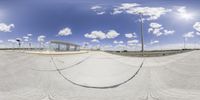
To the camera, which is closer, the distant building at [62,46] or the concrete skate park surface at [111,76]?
the distant building at [62,46]

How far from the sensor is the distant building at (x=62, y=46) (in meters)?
1.06

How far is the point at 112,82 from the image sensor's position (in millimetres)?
1269

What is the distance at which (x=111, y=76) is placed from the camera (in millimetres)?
1245

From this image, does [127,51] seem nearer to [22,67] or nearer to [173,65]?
[173,65]

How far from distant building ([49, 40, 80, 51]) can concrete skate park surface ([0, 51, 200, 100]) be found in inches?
4.6

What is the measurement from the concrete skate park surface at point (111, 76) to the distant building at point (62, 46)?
118 millimetres

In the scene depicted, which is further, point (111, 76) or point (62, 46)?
point (111, 76)

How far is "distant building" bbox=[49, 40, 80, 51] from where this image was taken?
1058 mm

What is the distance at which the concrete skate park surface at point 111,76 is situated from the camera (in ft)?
4.10

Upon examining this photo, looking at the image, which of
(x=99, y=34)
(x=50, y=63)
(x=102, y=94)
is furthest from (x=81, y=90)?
(x=99, y=34)

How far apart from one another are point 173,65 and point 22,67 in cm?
97

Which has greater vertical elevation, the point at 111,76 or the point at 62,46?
the point at 62,46

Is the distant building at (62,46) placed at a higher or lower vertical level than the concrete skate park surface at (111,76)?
higher

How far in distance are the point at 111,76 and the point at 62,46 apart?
0.36m
